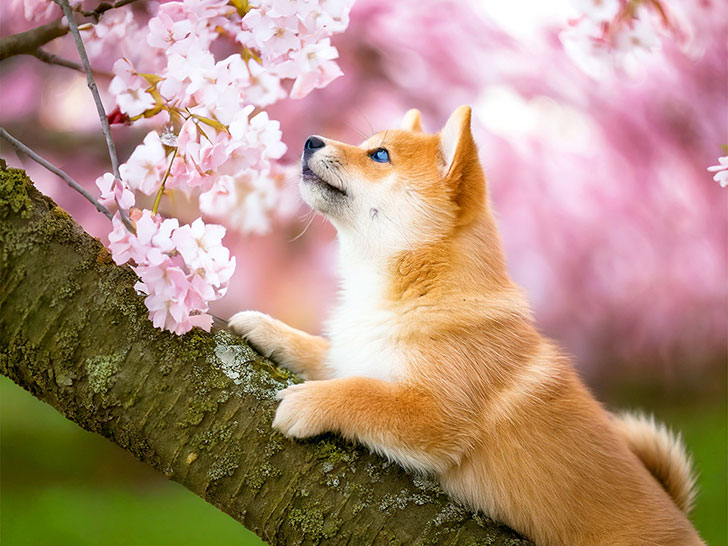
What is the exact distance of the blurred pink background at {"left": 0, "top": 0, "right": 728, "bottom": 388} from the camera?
305cm

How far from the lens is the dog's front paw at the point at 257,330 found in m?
1.66

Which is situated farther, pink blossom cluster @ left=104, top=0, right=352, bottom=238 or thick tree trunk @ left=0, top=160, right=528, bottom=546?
pink blossom cluster @ left=104, top=0, right=352, bottom=238

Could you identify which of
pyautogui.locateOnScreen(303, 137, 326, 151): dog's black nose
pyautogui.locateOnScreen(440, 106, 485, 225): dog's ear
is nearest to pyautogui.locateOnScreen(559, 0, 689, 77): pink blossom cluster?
pyautogui.locateOnScreen(440, 106, 485, 225): dog's ear

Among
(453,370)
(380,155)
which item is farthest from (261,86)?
(453,370)

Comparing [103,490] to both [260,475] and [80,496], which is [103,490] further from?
[260,475]

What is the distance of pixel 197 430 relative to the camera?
1253 millimetres

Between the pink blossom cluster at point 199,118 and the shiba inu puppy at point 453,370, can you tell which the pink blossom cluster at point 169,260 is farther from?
the shiba inu puppy at point 453,370

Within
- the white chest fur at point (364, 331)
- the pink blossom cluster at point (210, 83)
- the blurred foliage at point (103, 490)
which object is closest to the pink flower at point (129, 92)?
the pink blossom cluster at point (210, 83)

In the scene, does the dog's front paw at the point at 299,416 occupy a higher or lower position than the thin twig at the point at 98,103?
lower

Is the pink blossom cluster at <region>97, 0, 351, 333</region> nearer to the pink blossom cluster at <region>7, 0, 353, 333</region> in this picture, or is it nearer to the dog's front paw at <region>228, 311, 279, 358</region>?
the pink blossom cluster at <region>7, 0, 353, 333</region>

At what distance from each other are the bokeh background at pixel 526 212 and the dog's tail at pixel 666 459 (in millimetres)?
917

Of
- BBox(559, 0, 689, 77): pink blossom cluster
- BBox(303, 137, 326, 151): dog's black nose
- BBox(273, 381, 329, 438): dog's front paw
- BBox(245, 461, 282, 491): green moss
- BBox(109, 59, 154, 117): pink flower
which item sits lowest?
BBox(245, 461, 282, 491): green moss

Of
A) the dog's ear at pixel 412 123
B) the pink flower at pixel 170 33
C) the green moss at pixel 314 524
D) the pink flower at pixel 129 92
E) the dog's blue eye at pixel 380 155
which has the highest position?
the pink flower at pixel 170 33

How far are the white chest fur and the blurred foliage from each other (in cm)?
184
